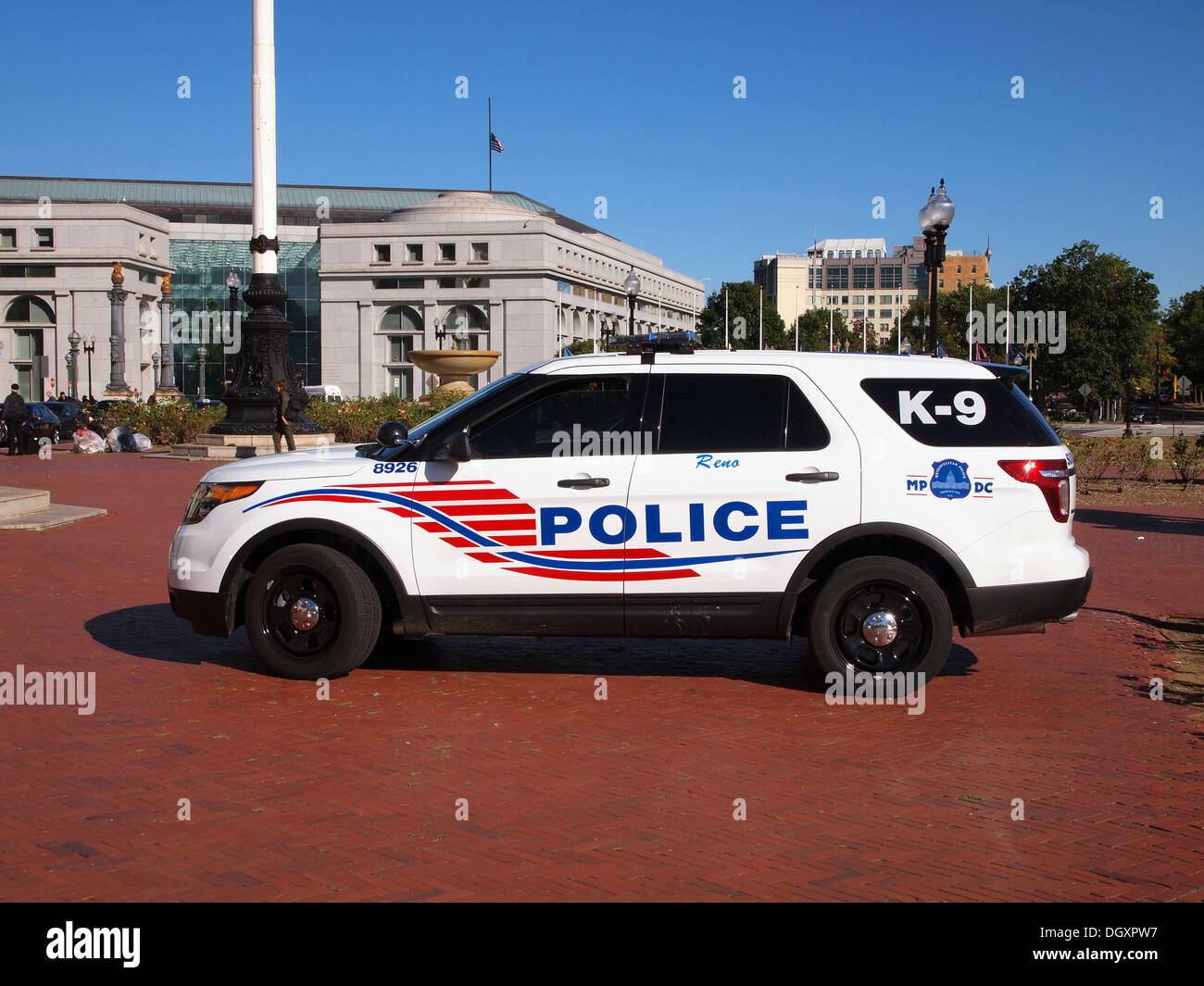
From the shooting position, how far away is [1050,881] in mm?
4266

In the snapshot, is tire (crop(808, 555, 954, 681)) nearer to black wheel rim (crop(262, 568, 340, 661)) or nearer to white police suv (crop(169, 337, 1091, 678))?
white police suv (crop(169, 337, 1091, 678))

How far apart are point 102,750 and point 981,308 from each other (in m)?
109

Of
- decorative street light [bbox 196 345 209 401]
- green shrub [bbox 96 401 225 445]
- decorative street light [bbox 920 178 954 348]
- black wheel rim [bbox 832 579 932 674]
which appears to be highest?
decorative street light [bbox 196 345 209 401]

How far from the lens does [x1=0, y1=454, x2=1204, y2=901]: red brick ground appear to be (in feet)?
14.1

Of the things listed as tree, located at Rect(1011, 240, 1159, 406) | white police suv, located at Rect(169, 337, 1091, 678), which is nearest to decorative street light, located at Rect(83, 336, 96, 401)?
tree, located at Rect(1011, 240, 1159, 406)

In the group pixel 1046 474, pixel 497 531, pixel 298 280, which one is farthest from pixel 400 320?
pixel 1046 474

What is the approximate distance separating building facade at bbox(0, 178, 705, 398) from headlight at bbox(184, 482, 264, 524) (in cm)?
8549

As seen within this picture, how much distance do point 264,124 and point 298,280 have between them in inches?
3088

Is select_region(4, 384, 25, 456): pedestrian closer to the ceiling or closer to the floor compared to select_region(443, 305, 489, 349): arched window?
closer to the floor

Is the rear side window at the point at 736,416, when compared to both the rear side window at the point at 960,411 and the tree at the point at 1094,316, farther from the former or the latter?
the tree at the point at 1094,316

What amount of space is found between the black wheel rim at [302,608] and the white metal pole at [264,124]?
77.8 ft

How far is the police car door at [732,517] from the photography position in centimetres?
682

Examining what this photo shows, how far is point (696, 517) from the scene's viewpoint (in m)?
6.82
